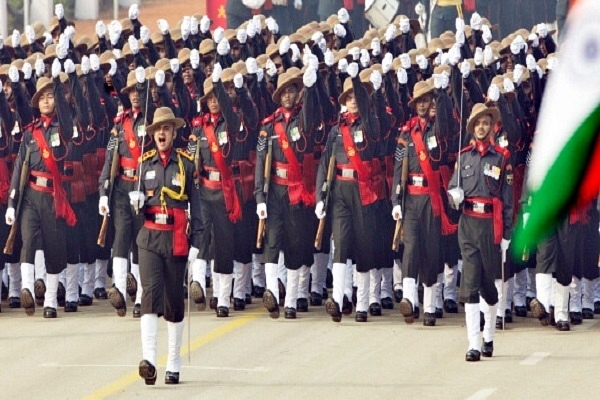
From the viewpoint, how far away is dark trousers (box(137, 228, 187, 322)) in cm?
1016

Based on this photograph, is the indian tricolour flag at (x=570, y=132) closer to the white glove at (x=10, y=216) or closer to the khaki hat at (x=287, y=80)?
the khaki hat at (x=287, y=80)

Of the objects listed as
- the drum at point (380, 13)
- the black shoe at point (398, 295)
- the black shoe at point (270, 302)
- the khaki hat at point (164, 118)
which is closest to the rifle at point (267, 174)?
the black shoe at point (270, 302)

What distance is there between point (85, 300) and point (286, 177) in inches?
99.7

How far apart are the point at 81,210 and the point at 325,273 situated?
2460 millimetres

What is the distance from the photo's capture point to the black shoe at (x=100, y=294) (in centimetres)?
1540

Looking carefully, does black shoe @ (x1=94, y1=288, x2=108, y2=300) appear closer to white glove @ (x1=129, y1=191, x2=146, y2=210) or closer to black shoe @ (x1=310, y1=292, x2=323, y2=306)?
black shoe @ (x1=310, y1=292, x2=323, y2=306)

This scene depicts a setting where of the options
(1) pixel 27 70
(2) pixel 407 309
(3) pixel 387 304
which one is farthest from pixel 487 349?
(1) pixel 27 70

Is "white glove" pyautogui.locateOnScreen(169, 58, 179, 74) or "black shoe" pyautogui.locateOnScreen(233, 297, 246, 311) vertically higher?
"white glove" pyautogui.locateOnScreen(169, 58, 179, 74)

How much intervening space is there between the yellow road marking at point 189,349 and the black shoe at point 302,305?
358 mm

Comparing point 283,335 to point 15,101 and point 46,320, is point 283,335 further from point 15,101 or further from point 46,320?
point 15,101

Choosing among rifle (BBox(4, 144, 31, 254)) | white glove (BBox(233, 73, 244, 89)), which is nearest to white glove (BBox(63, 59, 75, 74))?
rifle (BBox(4, 144, 31, 254))

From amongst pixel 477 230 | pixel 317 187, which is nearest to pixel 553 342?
pixel 477 230

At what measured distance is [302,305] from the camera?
14.0 meters

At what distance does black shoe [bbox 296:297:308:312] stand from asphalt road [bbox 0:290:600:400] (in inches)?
3.2
